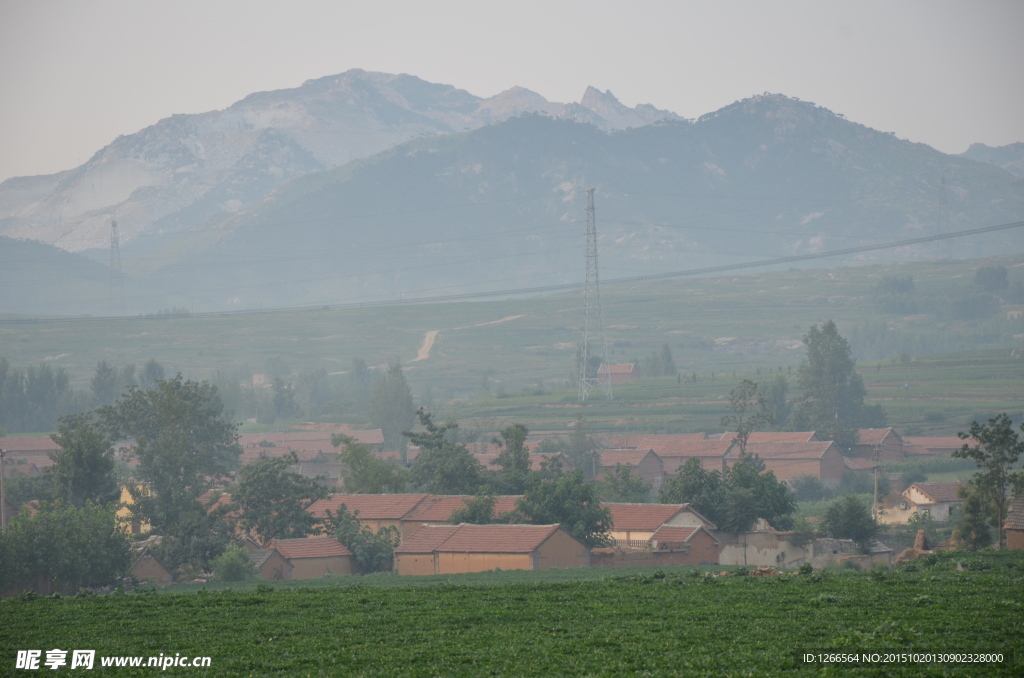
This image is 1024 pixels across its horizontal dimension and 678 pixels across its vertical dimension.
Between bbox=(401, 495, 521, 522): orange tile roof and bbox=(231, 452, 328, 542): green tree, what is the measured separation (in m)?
3.11

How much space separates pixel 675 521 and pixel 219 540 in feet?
70.3

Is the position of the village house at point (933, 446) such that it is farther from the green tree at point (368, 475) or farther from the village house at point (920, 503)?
the green tree at point (368, 475)

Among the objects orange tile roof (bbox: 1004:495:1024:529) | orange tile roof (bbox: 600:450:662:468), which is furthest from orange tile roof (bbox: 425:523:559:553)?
orange tile roof (bbox: 600:450:662:468)

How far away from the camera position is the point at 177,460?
66.6m

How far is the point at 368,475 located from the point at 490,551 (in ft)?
75.6

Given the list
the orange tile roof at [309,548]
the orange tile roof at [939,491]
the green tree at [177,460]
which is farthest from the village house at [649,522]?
the orange tile roof at [939,491]

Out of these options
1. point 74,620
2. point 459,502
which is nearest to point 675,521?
point 459,502

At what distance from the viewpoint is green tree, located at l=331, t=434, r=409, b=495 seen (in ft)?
235

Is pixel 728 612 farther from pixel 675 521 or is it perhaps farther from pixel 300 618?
pixel 675 521

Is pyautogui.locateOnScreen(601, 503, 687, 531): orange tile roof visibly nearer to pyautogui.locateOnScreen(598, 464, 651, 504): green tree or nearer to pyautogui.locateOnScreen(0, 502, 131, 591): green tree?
pyautogui.locateOnScreen(598, 464, 651, 504): green tree

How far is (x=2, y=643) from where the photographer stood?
950 inches

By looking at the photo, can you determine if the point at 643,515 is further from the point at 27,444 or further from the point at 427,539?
the point at 27,444

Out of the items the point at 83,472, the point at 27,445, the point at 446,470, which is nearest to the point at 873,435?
the point at 446,470

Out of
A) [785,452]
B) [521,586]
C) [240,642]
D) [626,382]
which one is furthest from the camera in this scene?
[626,382]
